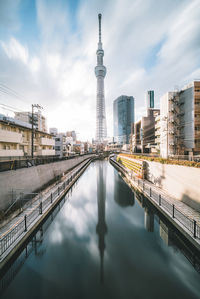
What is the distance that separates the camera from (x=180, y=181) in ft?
31.7

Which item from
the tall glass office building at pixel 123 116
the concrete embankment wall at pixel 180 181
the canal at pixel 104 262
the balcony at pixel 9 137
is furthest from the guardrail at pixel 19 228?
the tall glass office building at pixel 123 116

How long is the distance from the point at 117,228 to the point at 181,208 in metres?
4.92

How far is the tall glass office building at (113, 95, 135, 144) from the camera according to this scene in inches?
5389

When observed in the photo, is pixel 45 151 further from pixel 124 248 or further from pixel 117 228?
pixel 124 248

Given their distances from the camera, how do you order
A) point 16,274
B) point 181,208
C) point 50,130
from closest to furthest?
1. point 16,274
2. point 181,208
3. point 50,130

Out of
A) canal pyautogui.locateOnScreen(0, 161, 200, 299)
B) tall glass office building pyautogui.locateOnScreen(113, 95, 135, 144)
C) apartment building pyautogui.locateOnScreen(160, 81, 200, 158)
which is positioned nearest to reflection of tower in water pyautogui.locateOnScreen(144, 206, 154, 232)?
canal pyautogui.locateOnScreen(0, 161, 200, 299)

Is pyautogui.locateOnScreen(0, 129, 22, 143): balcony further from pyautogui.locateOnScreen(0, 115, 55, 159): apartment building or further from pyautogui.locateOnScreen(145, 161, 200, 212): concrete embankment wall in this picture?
pyautogui.locateOnScreen(145, 161, 200, 212): concrete embankment wall

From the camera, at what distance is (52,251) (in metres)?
6.18

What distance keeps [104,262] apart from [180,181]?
27.8ft

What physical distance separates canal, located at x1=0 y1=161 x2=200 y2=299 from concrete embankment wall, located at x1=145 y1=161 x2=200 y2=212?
2709mm

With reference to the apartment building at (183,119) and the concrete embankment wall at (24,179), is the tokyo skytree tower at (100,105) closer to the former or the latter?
the apartment building at (183,119)

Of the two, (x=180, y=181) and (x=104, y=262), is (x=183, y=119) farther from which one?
(x=104, y=262)

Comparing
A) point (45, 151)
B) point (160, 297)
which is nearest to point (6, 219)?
point (160, 297)

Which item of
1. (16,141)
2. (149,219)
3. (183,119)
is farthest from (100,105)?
(149,219)
